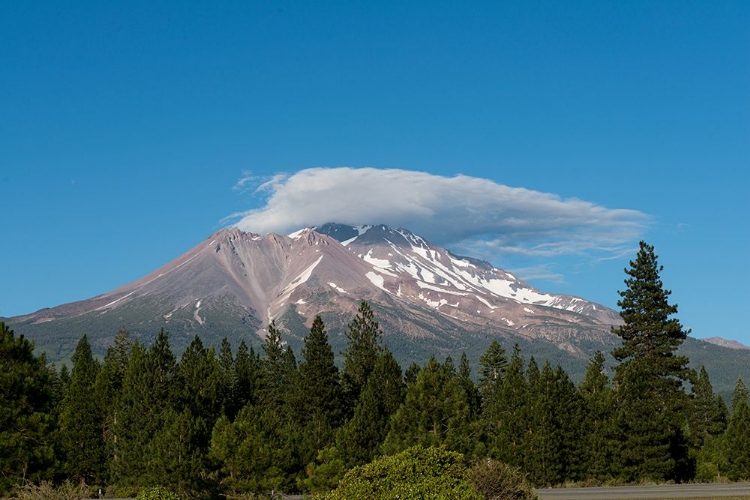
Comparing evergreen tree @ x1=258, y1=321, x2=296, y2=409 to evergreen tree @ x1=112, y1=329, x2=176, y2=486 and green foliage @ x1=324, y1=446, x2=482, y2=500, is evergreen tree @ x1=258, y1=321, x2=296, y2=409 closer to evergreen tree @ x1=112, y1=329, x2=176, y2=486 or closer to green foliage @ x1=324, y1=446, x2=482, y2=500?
evergreen tree @ x1=112, y1=329, x2=176, y2=486

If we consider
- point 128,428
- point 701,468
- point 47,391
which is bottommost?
point 701,468

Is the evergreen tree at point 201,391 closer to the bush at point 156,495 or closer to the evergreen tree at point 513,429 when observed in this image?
the evergreen tree at point 513,429

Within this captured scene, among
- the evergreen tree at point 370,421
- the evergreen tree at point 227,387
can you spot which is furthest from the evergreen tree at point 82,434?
the evergreen tree at point 370,421

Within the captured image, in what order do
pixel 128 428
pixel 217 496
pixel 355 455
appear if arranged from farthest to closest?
pixel 128 428
pixel 355 455
pixel 217 496

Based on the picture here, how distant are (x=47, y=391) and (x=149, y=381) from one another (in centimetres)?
1735

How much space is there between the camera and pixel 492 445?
6247 cm

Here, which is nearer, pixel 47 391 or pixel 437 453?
pixel 437 453

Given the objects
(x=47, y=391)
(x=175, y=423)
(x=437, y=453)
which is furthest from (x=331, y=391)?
(x=437, y=453)

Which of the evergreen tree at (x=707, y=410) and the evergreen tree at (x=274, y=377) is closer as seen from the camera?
the evergreen tree at (x=274, y=377)

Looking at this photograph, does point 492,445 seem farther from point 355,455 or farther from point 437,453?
point 437,453

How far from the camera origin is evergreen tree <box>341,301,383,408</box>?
92.5 m

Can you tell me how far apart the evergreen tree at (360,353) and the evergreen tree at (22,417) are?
42902mm

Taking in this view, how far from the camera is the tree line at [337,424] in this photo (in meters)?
51.3

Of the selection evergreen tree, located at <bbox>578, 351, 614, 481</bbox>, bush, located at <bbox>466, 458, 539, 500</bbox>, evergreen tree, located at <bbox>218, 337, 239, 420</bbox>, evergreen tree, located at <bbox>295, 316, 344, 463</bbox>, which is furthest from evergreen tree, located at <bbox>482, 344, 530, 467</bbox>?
bush, located at <bbox>466, 458, 539, 500</bbox>
